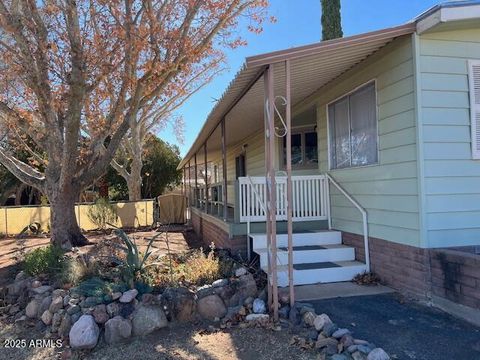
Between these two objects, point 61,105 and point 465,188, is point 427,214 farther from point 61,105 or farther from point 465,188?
point 61,105

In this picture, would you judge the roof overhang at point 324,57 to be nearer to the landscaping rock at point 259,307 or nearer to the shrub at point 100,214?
the landscaping rock at point 259,307

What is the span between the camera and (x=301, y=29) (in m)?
13.1

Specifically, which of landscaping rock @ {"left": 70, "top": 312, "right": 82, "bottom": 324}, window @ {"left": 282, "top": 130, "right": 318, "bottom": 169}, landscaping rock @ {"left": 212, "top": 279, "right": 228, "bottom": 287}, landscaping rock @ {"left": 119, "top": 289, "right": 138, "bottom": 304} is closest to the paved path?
landscaping rock @ {"left": 212, "top": 279, "right": 228, "bottom": 287}

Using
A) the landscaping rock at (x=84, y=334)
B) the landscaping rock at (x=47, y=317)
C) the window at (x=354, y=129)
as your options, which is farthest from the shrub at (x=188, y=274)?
the window at (x=354, y=129)

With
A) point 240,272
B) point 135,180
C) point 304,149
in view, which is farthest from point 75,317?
point 135,180

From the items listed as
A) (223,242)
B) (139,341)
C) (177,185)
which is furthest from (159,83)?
(177,185)

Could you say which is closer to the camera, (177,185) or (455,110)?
(455,110)

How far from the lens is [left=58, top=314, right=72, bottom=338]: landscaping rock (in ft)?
15.7

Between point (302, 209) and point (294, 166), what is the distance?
2.53 m

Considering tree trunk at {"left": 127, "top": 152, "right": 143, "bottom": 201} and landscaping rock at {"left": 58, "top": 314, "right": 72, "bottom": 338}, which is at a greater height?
tree trunk at {"left": 127, "top": 152, "right": 143, "bottom": 201}

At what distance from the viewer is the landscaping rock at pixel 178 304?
4898 millimetres

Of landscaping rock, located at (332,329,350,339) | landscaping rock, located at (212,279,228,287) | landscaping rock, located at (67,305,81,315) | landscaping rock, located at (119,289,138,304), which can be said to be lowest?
landscaping rock, located at (332,329,350,339)

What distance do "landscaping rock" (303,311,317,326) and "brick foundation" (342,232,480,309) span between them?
5.24ft

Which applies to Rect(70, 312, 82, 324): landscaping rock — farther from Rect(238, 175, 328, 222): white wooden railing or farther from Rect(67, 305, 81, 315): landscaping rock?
Rect(238, 175, 328, 222): white wooden railing
